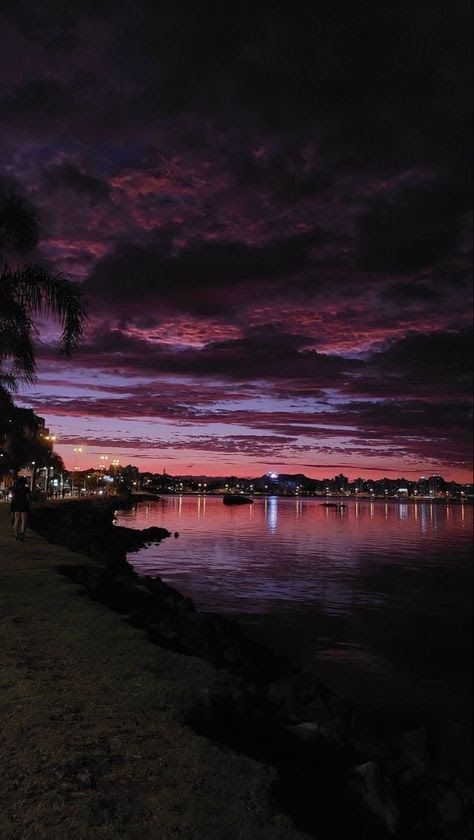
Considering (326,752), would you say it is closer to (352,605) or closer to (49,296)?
(49,296)

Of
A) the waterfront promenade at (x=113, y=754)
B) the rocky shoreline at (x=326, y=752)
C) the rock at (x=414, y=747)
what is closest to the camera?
the waterfront promenade at (x=113, y=754)

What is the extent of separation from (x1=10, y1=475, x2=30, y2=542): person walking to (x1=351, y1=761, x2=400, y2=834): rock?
17.0 m

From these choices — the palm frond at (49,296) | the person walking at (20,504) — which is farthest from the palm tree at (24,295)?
the person walking at (20,504)

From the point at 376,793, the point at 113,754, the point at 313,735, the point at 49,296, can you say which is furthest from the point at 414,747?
the point at 49,296

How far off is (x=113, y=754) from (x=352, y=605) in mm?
22596

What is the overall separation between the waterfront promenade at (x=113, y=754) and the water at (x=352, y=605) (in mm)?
8844

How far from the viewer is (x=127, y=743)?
549cm

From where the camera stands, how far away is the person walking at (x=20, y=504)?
823 inches

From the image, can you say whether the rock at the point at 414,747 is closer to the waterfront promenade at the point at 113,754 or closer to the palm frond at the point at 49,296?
the waterfront promenade at the point at 113,754

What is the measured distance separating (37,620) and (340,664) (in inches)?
401

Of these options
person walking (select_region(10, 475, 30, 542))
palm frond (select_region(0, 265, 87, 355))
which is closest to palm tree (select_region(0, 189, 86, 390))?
palm frond (select_region(0, 265, 87, 355))

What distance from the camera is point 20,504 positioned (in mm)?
21531

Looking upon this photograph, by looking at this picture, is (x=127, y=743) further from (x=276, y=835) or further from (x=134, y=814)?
(x=276, y=835)

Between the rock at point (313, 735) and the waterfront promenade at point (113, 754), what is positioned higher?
the waterfront promenade at point (113, 754)
